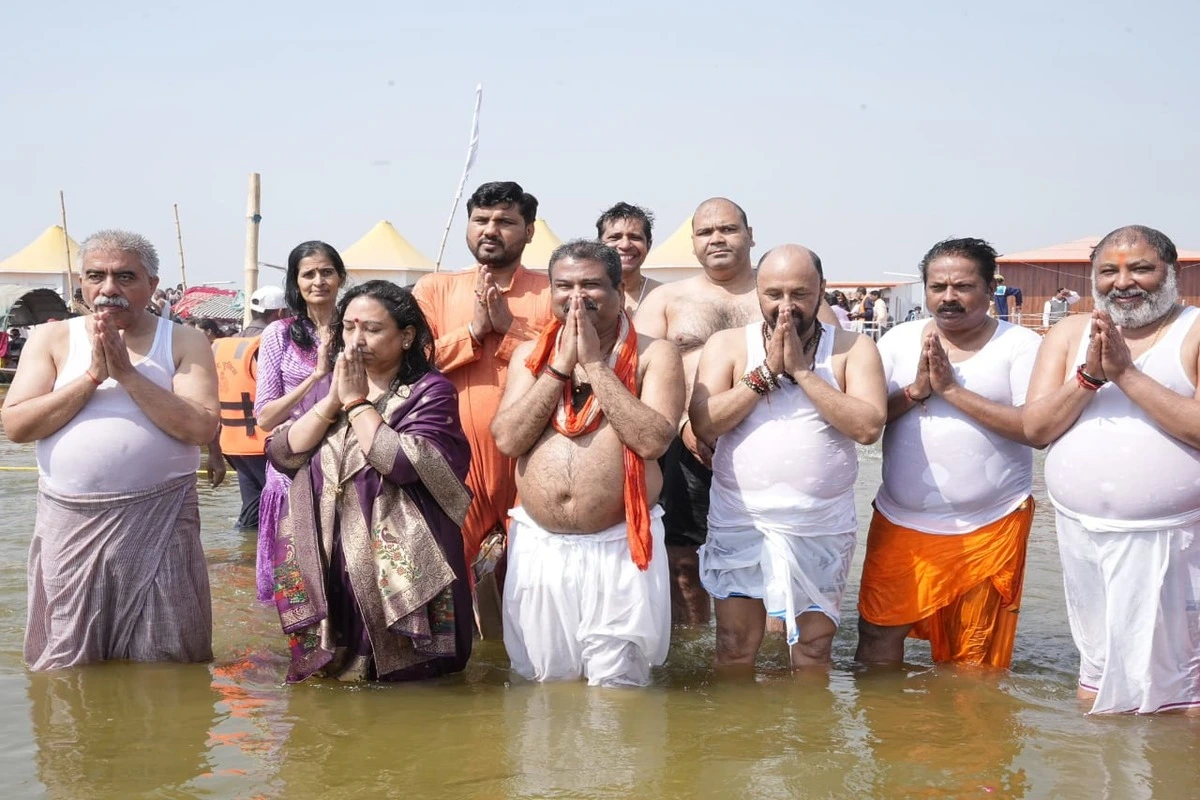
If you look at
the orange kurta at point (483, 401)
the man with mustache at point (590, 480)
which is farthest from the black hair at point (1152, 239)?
the orange kurta at point (483, 401)

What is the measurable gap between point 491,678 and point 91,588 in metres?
1.71

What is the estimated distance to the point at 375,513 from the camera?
466 cm

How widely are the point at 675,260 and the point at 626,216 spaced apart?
22.7 metres

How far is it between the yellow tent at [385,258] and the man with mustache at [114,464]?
2746 centimetres

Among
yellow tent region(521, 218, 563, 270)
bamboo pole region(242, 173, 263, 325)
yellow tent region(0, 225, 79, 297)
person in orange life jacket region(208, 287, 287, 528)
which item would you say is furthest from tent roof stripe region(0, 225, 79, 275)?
person in orange life jacket region(208, 287, 287, 528)

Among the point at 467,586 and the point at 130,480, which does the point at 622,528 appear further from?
the point at 130,480

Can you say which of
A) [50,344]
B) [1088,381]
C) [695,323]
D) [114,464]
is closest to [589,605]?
[695,323]

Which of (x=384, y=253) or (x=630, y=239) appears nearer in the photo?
(x=630, y=239)

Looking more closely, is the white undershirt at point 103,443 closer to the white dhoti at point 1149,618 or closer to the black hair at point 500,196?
the black hair at point 500,196

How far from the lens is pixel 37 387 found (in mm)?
4688

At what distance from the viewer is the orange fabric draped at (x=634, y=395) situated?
468 cm

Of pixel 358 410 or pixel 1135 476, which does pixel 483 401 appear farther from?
pixel 1135 476

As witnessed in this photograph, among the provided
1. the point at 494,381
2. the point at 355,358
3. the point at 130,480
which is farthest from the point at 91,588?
the point at 494,381

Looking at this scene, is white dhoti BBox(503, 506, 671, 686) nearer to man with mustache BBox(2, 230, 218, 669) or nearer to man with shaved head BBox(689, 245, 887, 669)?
man with shaved head BBox(689, 245, 887, 669)
